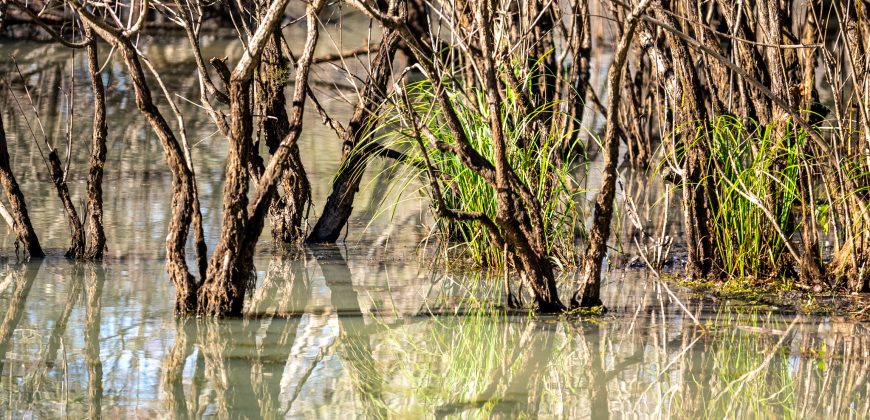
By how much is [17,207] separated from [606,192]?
2607 millimetres

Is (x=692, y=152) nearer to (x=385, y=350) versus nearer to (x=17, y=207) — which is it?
(x=385, y=350)

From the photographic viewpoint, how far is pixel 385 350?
362 centimetres

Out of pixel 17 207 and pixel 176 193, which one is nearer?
pixel 176 193

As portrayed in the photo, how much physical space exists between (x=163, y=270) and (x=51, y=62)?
29.5 ft

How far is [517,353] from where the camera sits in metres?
3.59

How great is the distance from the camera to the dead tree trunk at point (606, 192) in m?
3.52

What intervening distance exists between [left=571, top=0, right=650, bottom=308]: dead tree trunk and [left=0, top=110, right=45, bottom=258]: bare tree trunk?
7.96ft

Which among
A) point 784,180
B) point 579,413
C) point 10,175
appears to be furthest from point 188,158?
point 784,180

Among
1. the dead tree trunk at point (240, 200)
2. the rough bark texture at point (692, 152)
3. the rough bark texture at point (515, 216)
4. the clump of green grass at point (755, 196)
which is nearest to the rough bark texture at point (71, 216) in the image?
the dead tree trunk at point (240, 200)

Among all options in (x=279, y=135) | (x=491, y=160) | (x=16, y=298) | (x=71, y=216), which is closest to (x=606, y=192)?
(x=491, y=160)

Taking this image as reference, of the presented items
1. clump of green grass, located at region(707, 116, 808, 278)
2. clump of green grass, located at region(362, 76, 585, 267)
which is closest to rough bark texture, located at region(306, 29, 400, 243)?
clump of green grass, located at region(362, 76, 585, 267)

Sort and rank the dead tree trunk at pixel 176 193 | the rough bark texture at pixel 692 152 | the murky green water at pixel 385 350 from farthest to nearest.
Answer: the rough bark texture at pixel 692 152
the dead tree trunk at pixel 176 193
the murky green water at pixel 385 350

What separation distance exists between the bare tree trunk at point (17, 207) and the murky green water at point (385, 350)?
0.35 ft

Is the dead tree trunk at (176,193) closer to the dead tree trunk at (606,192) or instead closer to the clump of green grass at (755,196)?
the dead tree trunk at (606,192)
